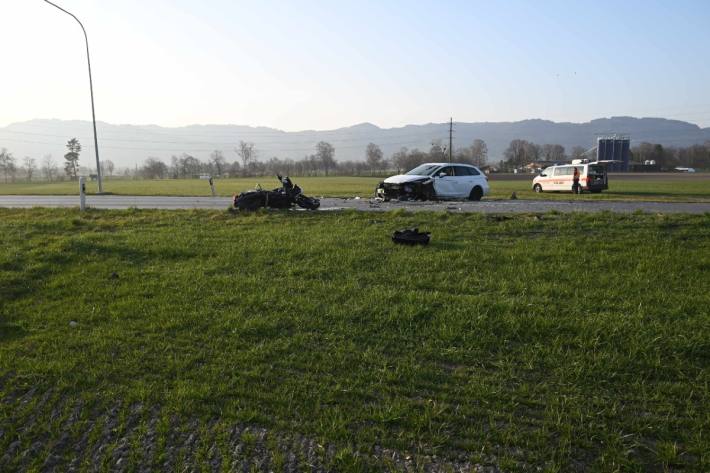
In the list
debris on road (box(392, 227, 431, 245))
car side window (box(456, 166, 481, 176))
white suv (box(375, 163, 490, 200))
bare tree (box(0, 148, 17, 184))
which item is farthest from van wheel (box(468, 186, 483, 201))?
bare tree (box(0, 148, 17, 184))

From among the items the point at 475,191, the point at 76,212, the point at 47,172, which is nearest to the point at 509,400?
the point at 76,212

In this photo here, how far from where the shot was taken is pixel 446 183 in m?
18.7

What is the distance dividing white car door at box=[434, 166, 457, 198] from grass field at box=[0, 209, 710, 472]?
1075 centimetres

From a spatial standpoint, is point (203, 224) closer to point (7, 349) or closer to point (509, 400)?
point (7, 349)

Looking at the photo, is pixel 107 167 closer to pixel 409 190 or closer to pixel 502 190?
pixel 502 190

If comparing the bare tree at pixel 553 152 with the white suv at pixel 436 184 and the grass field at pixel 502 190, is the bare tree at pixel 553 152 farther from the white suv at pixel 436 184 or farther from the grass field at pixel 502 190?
the white suv at pixel 436 184

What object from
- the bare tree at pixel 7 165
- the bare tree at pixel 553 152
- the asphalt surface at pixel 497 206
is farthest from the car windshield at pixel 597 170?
the bare tree at pixel 553 152

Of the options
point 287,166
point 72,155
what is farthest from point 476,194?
point 287,166

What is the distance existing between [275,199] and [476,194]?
9725 mm

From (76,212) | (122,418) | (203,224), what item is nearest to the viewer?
(122,418)

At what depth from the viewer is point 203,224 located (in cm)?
1140

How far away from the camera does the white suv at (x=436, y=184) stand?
18094 millimetres

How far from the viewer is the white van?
2895 centimetres

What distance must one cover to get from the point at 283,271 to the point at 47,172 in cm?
10522
